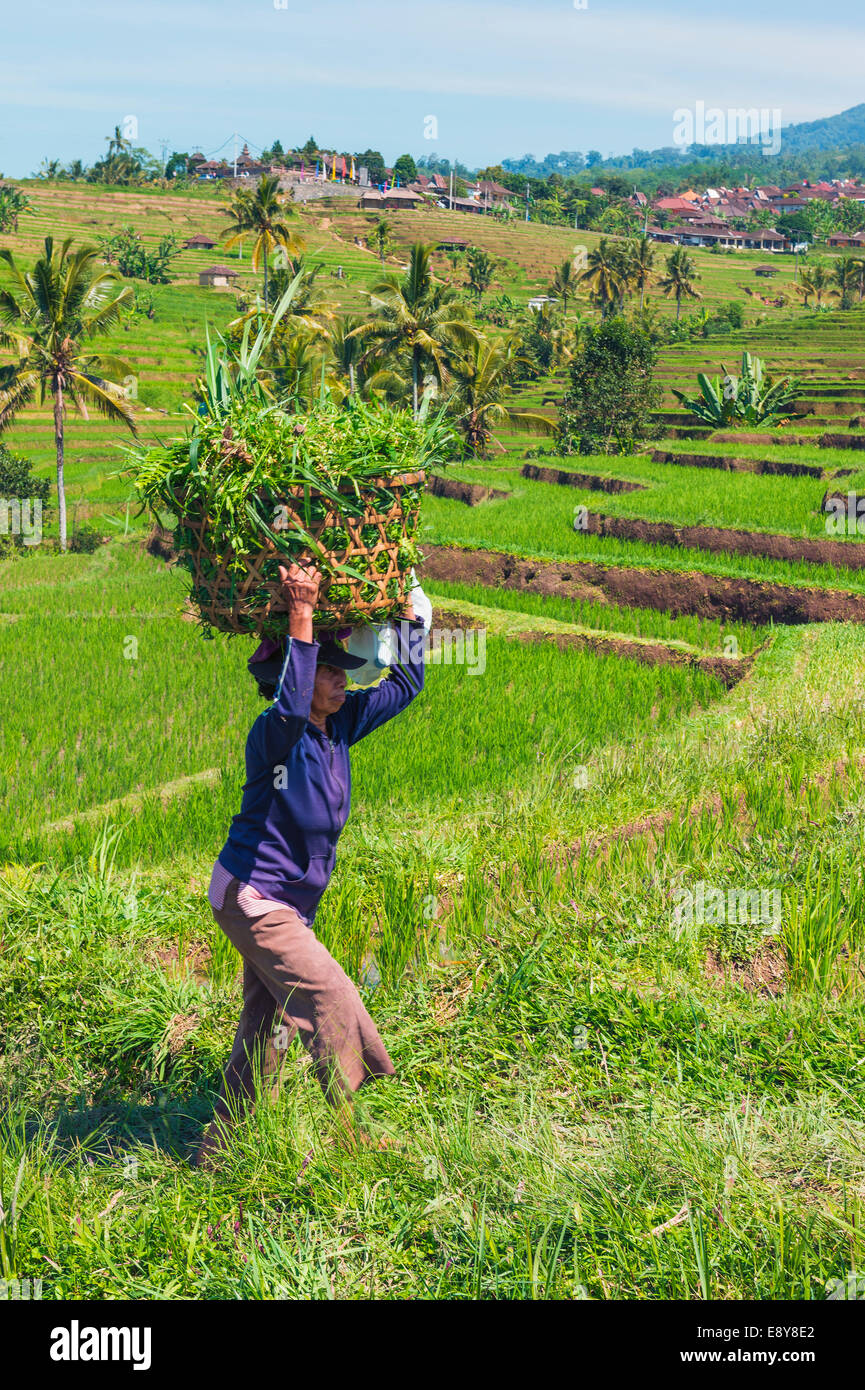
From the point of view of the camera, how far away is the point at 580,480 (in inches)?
813

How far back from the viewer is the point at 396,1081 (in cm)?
304

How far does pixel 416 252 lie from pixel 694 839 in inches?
864

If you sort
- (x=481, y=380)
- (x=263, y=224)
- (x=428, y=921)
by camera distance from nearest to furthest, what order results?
(x=428, y=921)
(x=481, y=380)
(x=263, y=224)

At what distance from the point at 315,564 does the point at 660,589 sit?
1018 centimetres

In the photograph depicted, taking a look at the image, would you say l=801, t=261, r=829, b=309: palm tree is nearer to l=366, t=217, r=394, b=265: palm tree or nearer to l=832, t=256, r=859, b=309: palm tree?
l=832, t=256, r=859, b=309: palm tree

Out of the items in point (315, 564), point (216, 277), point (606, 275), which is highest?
point (216, 277)

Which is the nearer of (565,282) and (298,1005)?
(298,1005)

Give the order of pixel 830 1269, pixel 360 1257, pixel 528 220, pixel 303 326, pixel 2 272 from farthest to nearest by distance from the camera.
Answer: pixel 528 220, pixel 2 272, pixel 303 326, pixel 360 1257, pixel 830 1269

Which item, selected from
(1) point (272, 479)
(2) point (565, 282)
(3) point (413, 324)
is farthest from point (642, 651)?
(2) point (565, 282)

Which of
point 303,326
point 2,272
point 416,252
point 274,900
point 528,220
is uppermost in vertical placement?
point 528,220

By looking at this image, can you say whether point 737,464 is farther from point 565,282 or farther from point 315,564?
point 565,282

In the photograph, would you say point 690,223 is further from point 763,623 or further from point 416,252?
point 763,623

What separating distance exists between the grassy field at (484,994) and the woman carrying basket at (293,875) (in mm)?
118

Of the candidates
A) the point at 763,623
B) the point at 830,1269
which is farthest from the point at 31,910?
the point at 763,623
